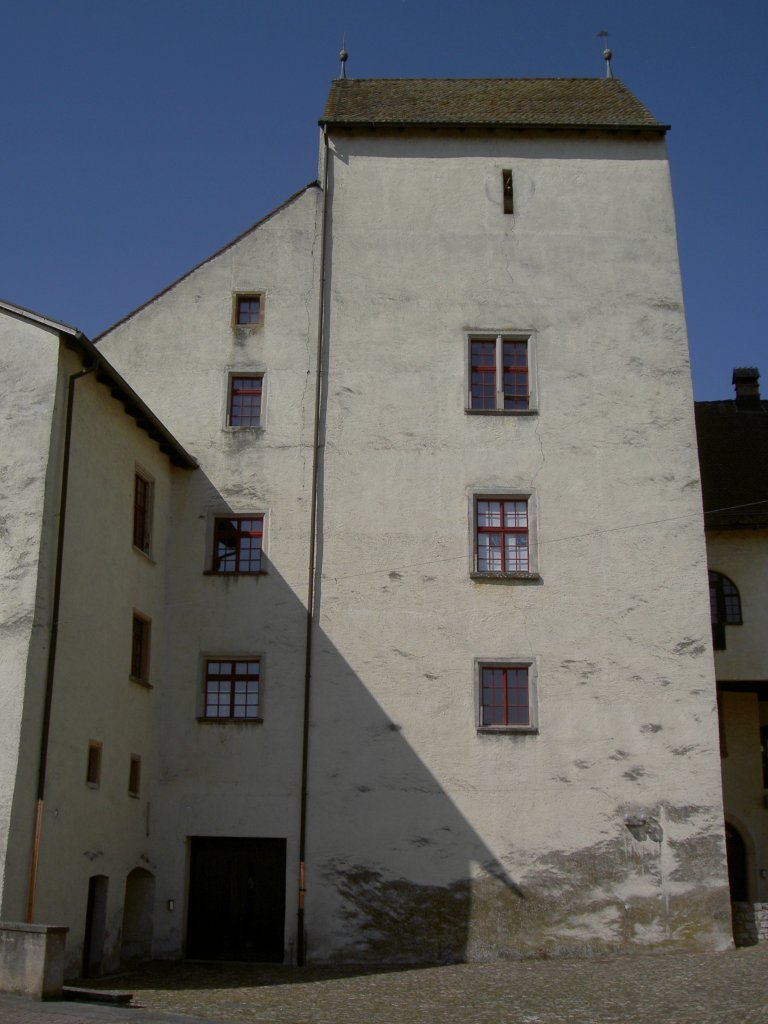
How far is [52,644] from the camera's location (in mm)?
18766

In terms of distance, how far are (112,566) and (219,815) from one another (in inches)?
209

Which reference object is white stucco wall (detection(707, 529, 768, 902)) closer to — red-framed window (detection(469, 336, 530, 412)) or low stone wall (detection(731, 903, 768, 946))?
low stone wall (detection(731, 903, 768, 946))

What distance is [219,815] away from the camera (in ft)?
75.3

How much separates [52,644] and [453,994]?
8.13 metres

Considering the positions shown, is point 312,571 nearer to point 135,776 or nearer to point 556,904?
point 135,776

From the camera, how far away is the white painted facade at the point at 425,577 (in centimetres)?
2208

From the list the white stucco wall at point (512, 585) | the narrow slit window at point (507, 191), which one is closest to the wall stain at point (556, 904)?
the white stucco wall at point (512, 585)

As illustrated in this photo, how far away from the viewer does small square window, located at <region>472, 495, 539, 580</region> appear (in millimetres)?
24062

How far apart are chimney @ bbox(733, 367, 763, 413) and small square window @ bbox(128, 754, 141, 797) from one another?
19.4m

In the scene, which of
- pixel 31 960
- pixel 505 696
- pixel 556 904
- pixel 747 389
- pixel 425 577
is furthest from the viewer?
pixel 747 389

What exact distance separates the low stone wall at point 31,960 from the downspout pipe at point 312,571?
24.7ft

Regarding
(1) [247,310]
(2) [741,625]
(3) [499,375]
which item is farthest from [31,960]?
(2) [741,625]

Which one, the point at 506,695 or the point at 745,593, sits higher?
the point at 745,593

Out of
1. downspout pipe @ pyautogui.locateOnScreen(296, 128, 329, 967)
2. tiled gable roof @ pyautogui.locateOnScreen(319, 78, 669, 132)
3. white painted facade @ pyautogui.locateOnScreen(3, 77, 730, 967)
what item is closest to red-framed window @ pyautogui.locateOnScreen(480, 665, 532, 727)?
white painted facade @ pyautogui.locateOnScreen(3, 77, 730, 967)
